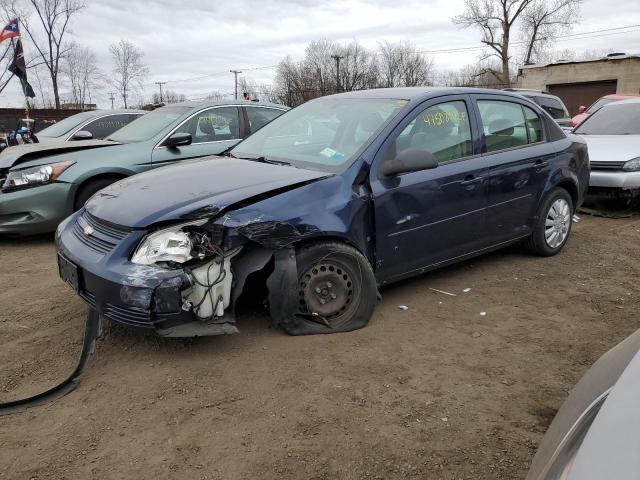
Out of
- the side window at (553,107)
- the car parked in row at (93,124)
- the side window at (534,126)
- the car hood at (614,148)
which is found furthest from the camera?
the side window at (553,107)

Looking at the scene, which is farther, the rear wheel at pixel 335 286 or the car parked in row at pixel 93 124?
the car parked in row at pixel 93 124

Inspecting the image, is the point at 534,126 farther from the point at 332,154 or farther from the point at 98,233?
the point at 98,233

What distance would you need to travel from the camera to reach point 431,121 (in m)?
4.13

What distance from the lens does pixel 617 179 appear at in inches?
270

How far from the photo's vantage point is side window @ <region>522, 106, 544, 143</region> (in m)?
4.99

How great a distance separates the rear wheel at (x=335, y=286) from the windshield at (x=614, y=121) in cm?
645

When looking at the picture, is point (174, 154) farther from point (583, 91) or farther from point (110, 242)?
point (583, 91)

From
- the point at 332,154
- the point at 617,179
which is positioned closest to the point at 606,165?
the point at 617,179

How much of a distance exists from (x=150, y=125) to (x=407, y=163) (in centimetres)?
425

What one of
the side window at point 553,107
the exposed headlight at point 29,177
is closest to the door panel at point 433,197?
the exposed headlight at point 29,177

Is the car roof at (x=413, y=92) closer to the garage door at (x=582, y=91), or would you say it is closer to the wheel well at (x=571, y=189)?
the wheel well at (x=571, y=189)

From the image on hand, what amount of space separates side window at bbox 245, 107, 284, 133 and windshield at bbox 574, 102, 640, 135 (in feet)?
16.9

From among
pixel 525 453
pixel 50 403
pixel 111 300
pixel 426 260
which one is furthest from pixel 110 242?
pixel 525 453

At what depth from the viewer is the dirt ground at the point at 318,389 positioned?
2373 millimetres
